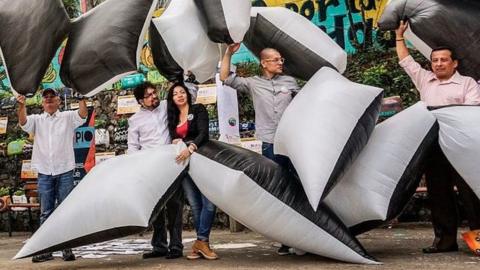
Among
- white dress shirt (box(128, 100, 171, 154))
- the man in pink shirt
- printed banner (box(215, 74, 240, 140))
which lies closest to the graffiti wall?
printed banner (box(215, 74, 240, 140))

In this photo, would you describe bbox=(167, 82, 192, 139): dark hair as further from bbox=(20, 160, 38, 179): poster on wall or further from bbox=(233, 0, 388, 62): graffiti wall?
bbox=(20, 160, 38, 179): poster on wall

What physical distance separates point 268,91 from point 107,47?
3.52 feet

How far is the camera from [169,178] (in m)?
4.08

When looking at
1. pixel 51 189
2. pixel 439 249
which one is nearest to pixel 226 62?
pixel 51 189

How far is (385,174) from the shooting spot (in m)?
3.87

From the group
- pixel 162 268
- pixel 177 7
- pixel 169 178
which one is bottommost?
pixel 162 268

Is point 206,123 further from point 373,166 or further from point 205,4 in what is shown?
point 373,166

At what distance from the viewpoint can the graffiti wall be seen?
8055mm

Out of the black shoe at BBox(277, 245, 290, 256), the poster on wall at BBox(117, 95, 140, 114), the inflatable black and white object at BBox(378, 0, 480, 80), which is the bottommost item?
the black shoe at BBox(277, 245, 290, 256)

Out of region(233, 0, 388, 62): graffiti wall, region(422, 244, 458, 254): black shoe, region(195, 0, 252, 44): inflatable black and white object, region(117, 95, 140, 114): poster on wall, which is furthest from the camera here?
region(117, 95, 140, 114): poster on wall

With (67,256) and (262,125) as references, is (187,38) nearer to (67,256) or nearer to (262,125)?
(262,125)

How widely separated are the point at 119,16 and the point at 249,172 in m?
1.32

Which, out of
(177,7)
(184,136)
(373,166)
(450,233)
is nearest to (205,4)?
(177,7)

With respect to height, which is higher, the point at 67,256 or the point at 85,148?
the point at 85,148
